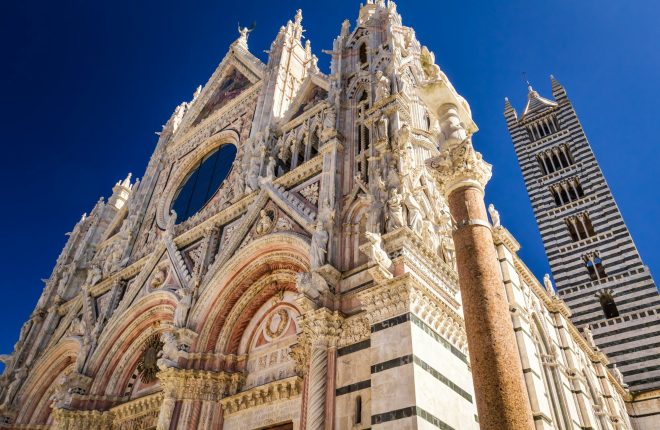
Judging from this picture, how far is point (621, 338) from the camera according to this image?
25188 millimetres

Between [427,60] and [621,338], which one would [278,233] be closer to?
[427,60]

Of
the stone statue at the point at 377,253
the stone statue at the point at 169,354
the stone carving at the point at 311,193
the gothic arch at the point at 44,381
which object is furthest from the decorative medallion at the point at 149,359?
the stone statue at the point at 377,253

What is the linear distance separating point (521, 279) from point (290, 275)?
20.4ft

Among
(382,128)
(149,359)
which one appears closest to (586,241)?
(382,128)

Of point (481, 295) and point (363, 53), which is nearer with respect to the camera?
point (481, 295)

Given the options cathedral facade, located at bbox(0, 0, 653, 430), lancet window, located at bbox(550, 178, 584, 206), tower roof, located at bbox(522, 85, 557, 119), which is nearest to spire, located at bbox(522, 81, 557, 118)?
tower roof, located at bbox(522, 85, 557, 119)

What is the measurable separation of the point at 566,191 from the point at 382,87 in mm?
24613

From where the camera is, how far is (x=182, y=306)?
12758 mm

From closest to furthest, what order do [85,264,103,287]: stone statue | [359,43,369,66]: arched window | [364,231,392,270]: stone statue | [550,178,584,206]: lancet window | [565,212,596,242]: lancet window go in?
[364,231,392,270]: stone statue, [359,43,369,66]: arched window, [85,264,103,287]: stone statue, [565,212,596,242]: lancet window, [550,178,584,206]: lancet window

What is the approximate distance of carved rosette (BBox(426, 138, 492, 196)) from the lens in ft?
24.6

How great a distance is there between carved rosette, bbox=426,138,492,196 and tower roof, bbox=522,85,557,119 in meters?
33.9

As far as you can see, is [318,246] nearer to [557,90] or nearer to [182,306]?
[182,306]

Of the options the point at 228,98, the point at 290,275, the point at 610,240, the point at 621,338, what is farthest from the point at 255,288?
the point at 610,240

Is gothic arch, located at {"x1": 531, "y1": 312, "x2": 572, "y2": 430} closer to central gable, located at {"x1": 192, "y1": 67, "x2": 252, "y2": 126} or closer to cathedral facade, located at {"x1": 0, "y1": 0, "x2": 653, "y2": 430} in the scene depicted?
cathedral facade, located at {"x1": 0, "y1": 0, "x2": 653, "y2": 430}
